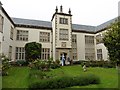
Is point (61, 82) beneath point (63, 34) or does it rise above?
beneath

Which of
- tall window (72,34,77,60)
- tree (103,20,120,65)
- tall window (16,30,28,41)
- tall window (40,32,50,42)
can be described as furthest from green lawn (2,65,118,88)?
tall window (72,34,77,60)

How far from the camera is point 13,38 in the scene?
99.9ft

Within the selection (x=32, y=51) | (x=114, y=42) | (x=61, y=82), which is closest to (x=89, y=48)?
(x=32, y=51)

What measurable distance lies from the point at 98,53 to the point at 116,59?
18.6 meters

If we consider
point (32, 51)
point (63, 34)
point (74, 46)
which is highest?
point (63, 34)

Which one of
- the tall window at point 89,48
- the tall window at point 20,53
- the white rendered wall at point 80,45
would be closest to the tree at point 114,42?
the white rendered wall at point 80,45

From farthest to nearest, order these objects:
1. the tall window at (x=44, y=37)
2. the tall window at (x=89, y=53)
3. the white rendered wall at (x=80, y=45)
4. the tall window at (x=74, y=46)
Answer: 1. the tall window at (x=89, y=53)
2. the white rendered wall at (x=80, y=45)
3. the tall window at (x=74, y=46)
4. the tall window at (x=44, y=37)

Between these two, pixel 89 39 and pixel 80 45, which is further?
pixel 89 39

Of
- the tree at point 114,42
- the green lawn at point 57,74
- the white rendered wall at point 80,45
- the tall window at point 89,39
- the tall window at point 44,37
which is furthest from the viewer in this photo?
the tall window at point 89,39

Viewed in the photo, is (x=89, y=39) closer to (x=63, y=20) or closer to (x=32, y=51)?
(x=63, y=20)

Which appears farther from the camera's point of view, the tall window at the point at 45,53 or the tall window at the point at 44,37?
the tall window at the point at 44,37

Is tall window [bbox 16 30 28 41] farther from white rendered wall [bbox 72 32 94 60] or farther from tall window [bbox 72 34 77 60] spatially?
white rendered wall [bbox 72 32 94 60]

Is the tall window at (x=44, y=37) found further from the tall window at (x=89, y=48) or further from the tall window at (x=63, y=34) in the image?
the tall window at (x=89, y=48)

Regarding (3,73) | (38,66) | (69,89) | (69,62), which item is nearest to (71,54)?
(69,62)
